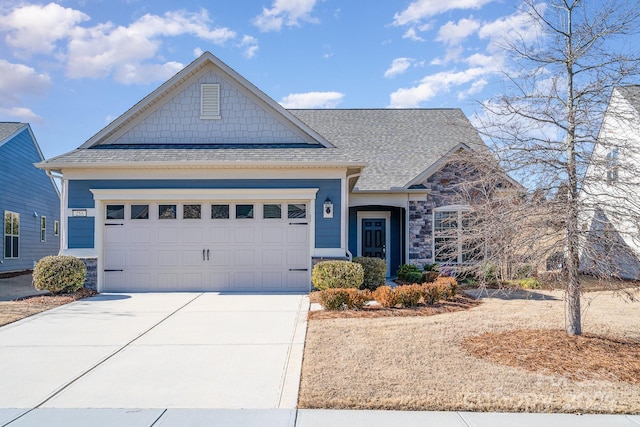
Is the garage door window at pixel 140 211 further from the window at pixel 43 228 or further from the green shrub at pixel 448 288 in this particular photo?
the window at pixel 43 228

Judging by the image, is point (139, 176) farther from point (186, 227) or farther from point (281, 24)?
point (281, 24)

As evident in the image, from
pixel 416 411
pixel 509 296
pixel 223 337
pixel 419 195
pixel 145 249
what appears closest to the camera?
pixel 416 411

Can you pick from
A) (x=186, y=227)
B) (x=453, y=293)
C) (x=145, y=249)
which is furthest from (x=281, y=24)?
(x=453, y=293)

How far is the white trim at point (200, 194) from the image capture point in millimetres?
11891

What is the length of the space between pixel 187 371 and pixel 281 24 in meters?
10.5

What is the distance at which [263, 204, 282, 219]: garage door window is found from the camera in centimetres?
1219

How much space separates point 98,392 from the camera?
500 centimetres

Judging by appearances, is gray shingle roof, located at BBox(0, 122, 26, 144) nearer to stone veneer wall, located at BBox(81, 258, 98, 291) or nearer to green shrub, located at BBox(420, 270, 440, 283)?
stone veneer wall, located at BBox(81, 258, 98, 291)

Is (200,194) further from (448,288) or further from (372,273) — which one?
(448,288)

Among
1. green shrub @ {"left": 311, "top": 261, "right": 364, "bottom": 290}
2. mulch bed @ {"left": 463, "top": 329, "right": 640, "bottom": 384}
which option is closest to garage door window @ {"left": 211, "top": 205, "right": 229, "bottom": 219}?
green shrub @ {"left": 311, "top": 261, "right": 364, "bottom": 290}

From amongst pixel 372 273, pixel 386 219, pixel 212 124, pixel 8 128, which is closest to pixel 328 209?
pixel 372 273

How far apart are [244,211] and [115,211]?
3.28m

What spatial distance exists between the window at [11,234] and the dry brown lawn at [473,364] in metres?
15.9

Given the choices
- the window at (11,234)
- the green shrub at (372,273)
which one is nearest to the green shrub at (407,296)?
the green shrub at (372,273)
